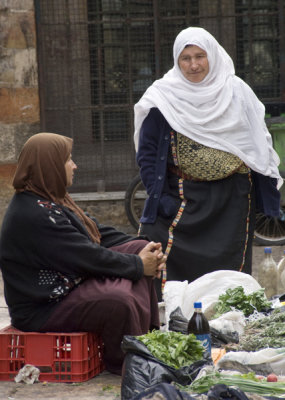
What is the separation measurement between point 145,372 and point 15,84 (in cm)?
529

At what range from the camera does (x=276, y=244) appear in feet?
26.6

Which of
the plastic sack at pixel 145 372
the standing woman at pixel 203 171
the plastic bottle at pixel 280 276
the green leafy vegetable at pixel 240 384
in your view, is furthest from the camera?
the plastic bottle at pixel 280 276

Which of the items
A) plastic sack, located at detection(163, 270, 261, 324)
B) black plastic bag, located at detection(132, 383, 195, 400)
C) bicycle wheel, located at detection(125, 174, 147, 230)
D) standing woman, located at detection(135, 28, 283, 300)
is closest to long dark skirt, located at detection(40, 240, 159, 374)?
plastic sack, located at detection(163, 270, 261, 324)

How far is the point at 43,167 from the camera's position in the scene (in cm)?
408

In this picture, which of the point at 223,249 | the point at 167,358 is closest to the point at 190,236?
the point at 223,249

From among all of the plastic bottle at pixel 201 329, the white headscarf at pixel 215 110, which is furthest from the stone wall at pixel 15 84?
the plastic bottle at pixel 201 329

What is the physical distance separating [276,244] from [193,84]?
3.04 meters

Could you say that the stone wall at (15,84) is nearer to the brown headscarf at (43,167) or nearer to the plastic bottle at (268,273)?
the plastic bottle at (268,273)

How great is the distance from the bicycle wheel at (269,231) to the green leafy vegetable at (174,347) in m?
4.54

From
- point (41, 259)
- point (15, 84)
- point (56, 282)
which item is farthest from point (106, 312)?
point (15, 84)

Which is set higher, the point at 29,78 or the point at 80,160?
the point at 29,78

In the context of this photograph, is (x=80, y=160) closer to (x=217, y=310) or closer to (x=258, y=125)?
(x=258, y=125)

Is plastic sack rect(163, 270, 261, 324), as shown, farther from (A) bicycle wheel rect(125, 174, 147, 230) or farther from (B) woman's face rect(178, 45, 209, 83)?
(A) bicycle wheel rect(125, 174, 147, 230)

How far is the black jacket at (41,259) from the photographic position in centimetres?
400
